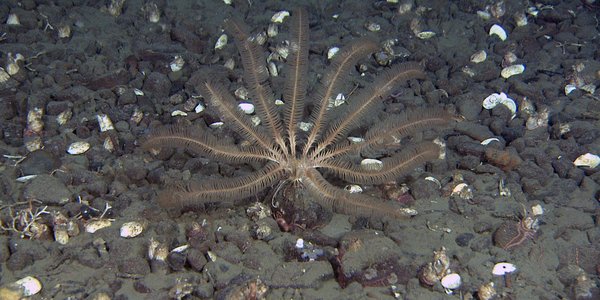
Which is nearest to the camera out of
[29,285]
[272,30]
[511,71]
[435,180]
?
[29,285]

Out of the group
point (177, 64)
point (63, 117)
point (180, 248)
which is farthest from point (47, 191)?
point (177, 64)

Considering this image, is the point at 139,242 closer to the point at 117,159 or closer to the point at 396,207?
the point at 117,159

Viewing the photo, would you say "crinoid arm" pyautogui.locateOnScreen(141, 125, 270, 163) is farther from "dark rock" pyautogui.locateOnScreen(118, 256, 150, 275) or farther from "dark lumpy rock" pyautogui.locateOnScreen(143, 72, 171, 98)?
"dark lumpy rock" pyautogui.locateOnScreen(143, 72, 171, 98)

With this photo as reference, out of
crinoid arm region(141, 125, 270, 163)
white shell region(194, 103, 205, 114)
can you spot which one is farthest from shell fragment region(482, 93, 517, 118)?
white shell region(194, 103, 205, 114)

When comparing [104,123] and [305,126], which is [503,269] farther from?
[104,123]

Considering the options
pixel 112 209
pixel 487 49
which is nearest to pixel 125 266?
pixel 112 209

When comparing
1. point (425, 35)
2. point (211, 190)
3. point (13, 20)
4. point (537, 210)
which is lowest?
point (537, 210)
